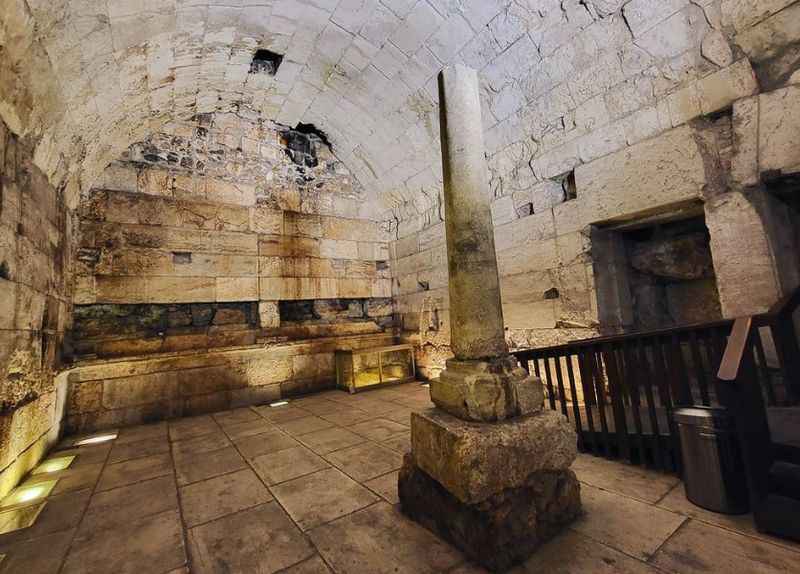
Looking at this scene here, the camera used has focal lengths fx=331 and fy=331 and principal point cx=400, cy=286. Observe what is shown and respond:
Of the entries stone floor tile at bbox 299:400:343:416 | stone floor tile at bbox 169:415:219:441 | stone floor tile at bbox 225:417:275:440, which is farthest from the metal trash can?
stone floor tile at bbox 169:415:219:441

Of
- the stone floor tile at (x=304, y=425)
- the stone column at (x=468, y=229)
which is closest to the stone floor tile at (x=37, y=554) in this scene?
the stone floor tile at (x=304, y=425)

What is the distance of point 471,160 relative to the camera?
2246 millimetres

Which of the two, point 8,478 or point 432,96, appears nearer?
point 8,478

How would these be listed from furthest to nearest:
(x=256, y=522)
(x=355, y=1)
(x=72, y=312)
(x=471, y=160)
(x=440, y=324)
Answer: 1. (x=440, y=324)
2. (x=72, y=312)
3. (x=355, y=1)
4. (x=471, y=160)
5. (x=256, y=522)

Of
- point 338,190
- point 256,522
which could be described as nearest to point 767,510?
point 256,522

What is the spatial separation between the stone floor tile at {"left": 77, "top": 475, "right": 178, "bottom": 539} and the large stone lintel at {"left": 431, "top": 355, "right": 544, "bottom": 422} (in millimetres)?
2056

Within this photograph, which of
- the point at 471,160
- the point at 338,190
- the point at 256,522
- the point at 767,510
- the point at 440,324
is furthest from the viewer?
the point at 338,190

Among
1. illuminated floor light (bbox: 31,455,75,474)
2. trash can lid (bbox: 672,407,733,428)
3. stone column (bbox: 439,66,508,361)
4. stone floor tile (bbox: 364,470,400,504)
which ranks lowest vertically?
stone floor tile (bbox: 364,470,400,504)

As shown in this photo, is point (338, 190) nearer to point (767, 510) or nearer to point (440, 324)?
point (440, 324)

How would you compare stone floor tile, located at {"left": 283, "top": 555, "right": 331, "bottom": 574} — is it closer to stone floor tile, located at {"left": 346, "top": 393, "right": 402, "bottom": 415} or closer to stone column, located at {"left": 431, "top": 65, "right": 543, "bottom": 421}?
stone column, located at {"left": 431, "top": 65, "right": 543, "bottom": 421}

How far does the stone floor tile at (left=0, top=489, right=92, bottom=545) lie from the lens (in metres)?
2.00

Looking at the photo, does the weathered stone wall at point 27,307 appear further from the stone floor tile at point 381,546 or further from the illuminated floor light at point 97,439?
the stone floor tile at point 381,546

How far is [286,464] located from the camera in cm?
283

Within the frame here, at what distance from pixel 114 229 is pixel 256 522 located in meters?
4.62
